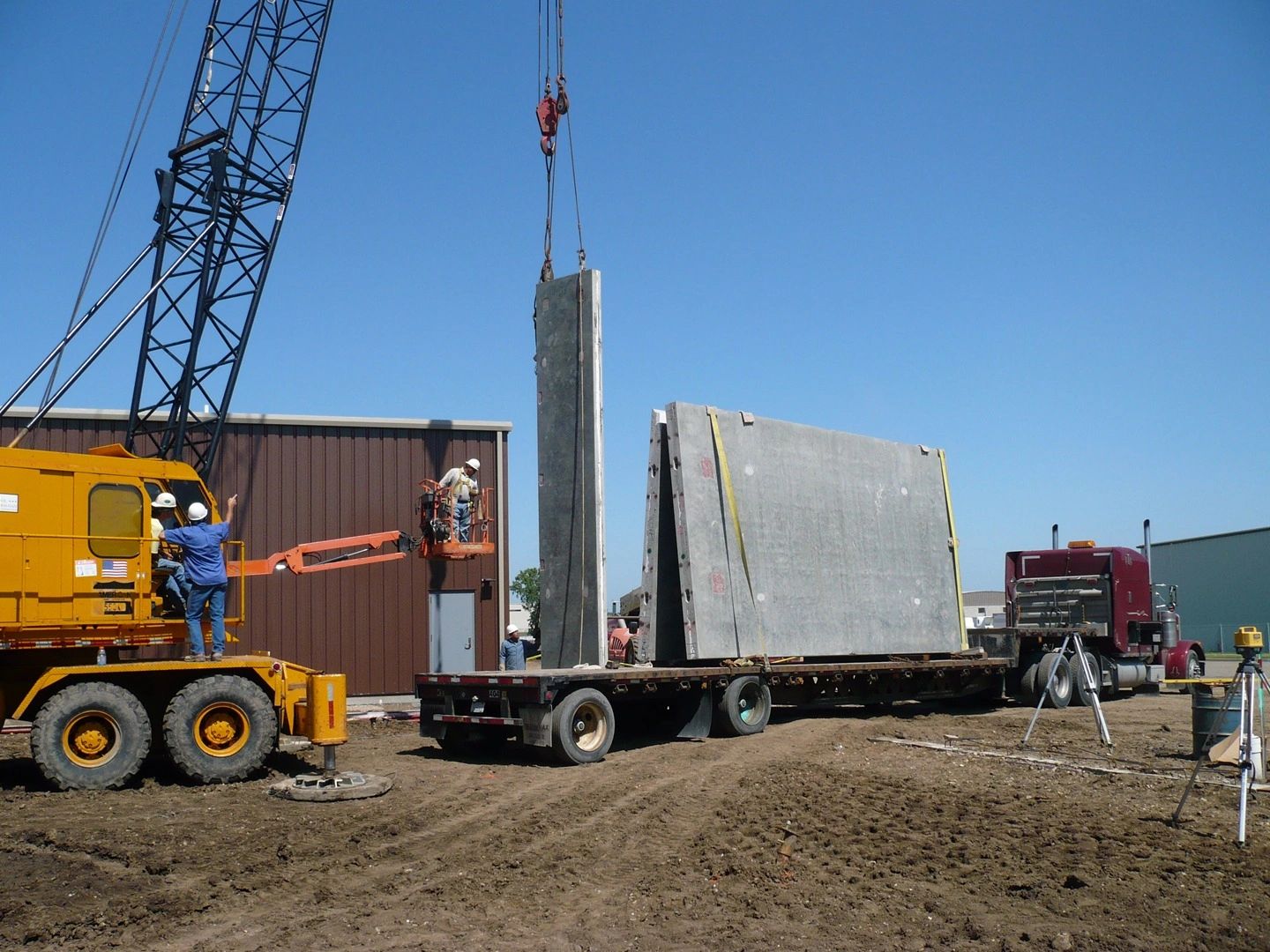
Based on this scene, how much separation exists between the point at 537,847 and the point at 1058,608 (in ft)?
50.2

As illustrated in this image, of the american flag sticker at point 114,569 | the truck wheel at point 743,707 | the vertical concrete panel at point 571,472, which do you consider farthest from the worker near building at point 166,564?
the truck wheel at point 743,707

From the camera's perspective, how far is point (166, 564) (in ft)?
37.3

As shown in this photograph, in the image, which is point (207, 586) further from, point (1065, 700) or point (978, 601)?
point (978, 601)

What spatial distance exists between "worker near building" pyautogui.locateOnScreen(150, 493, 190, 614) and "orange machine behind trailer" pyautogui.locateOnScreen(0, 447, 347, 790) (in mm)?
105

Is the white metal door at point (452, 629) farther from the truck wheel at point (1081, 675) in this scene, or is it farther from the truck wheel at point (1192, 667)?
the truck wheel at point (1192, 667)

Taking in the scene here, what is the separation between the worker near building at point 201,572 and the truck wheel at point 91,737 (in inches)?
34.3

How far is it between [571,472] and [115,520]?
4974mm

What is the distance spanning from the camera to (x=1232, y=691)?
339 inches

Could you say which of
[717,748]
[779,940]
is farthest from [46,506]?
[779,940]

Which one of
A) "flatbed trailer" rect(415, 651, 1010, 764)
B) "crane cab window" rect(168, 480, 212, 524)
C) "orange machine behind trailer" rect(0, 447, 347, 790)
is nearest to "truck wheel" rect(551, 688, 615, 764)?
"flatbed trailer" rect(415, 651, 1010, 764)

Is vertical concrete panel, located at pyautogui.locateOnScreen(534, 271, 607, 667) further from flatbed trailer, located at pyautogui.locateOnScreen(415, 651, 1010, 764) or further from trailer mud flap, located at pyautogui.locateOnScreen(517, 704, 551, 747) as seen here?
trailer mud flap, located at pyautogui.locateOnScreen(517, 704, 551, 747)

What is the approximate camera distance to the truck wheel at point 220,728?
419 inches

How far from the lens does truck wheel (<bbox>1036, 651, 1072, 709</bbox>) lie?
60.5 feet

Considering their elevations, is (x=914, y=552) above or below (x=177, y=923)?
above
